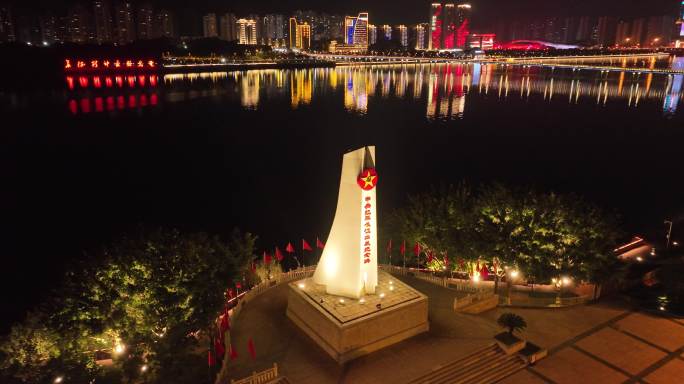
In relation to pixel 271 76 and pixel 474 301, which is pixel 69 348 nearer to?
pixel 474 301

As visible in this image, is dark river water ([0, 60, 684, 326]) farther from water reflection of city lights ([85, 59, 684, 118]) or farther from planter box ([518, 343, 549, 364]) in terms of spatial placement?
planter box ([518, 343, 549, 364])

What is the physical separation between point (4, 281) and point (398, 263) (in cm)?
2688

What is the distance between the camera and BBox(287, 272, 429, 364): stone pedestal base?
1708cm

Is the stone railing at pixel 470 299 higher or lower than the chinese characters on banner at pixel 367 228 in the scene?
lower

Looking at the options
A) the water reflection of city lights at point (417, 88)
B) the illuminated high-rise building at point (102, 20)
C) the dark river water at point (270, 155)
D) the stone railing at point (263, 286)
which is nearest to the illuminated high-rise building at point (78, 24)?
the illuminated high-rise building at point (102, 20)

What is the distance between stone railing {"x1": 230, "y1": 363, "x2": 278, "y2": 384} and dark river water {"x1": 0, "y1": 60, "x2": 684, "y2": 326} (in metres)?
21.1

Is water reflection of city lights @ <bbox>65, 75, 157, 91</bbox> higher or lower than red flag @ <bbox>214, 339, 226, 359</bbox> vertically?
higher

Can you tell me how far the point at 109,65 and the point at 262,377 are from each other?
128m

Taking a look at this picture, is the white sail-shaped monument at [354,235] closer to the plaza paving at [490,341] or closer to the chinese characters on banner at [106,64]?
the plaza paving at [490,341]

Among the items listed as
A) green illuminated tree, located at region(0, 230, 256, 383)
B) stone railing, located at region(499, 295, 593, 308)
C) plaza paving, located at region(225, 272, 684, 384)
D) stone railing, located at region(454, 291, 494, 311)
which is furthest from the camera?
stone railing, located at region(499, 295, 593, 308)

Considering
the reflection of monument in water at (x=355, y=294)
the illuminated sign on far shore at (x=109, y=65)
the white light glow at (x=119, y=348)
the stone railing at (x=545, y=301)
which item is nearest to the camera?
the white light glow at (x=119, y=348)

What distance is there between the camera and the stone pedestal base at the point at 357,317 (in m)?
17.1

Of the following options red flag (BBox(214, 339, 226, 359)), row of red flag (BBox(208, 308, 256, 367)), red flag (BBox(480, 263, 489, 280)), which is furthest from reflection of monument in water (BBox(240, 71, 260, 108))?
red flag (BBox(214, 339, 226, 359))

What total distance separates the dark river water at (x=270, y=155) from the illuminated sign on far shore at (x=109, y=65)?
242 inches
